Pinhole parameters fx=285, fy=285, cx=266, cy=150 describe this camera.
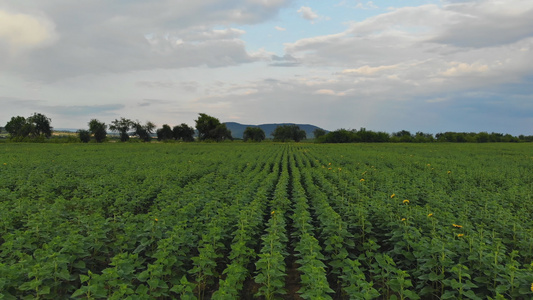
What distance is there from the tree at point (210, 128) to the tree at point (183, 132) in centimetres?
825

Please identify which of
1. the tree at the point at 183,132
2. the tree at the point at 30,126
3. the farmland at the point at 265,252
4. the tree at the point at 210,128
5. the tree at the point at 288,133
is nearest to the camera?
the farmland at the point at 265,252

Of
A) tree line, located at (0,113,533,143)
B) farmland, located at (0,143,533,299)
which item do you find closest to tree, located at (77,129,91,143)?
tree line, located at (0,113,533,143)

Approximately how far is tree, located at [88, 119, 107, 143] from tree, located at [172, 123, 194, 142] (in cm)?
2558

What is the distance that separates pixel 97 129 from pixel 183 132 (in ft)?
99.2

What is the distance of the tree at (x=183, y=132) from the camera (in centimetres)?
11594

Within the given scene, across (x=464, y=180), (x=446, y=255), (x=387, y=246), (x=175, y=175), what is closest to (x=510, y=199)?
(x=464, y=180)

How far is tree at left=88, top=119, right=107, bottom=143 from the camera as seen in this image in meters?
98.8

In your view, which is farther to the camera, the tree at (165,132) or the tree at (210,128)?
the tree at (165,132)

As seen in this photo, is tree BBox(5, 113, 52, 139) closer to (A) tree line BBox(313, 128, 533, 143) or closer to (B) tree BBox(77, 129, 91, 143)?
(B) tree BBox(77, 129, 91, 143)

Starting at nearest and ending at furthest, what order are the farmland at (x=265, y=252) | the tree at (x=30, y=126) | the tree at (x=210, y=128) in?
the farmland at (x=265, y=252) < the tree at (x=30, y=126) < the tree at (x=210, y=128)

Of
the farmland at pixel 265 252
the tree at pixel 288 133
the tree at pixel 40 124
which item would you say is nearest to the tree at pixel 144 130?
the tree at pixel 40 124

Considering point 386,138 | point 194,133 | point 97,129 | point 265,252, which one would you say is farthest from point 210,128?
point 265,252

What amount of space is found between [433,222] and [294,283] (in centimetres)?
287

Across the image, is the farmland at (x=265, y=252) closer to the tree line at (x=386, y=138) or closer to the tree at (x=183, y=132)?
the tree line at (x=386, y=138)
